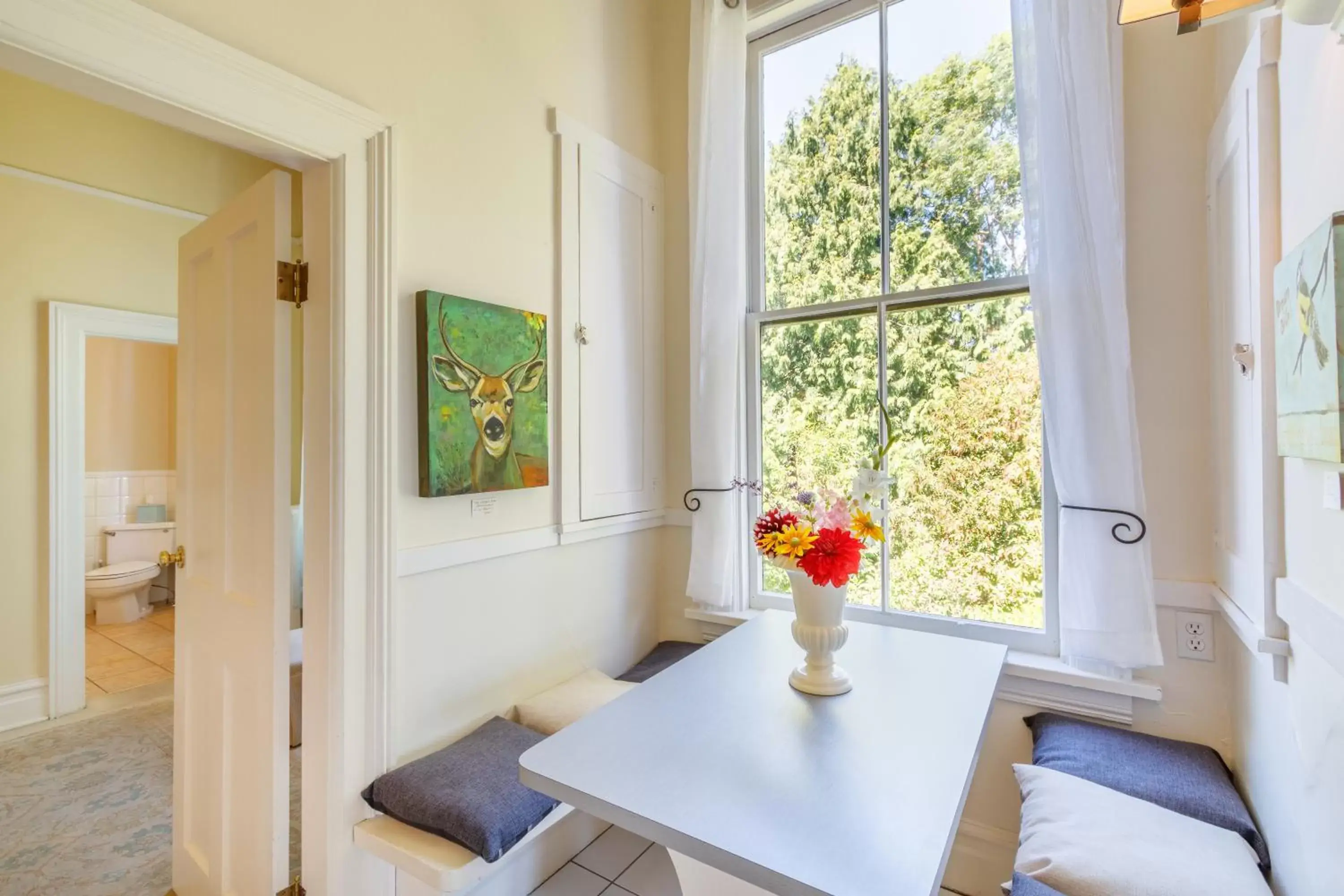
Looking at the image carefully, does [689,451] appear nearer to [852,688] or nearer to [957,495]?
[957,495]

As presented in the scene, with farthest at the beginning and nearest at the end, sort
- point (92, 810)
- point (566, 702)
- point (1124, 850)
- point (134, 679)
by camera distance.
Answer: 1. point (134, 679)
2. point (92, 810)
3. point (566, 702)
4. point (1124, 850)

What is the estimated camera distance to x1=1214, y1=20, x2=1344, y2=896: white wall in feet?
2.69

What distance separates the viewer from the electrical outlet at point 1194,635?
60.9 inches

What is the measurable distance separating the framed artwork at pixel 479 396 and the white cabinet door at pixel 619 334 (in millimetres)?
240

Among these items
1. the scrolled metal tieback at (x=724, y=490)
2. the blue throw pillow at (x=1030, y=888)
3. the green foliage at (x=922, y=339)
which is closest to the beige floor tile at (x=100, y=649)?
the scrolled metal tieback at (x=724, y=490)

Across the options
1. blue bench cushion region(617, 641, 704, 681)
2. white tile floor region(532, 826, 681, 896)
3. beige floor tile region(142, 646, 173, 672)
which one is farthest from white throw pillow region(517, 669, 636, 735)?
beige floor tile region(142, 646, 173, 672)

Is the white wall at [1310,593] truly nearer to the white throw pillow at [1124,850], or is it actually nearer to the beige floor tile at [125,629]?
the white throw pillow at [1124,850]

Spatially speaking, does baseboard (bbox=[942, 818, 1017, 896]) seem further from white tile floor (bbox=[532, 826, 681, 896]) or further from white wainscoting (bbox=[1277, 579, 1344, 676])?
white wainscoting (bbox=[1277, 579, 1344, 676])

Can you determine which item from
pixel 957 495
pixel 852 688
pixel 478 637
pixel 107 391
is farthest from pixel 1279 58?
pixel 107 391

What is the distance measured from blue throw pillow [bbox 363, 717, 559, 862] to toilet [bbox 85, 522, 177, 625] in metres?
3.88

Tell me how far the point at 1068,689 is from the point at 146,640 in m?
5.47

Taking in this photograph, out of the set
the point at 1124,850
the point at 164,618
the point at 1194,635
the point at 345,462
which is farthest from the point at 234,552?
the point at 164,618

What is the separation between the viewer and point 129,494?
15.6 feet

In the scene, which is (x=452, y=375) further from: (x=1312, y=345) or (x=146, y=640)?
(x=146, y=640)
